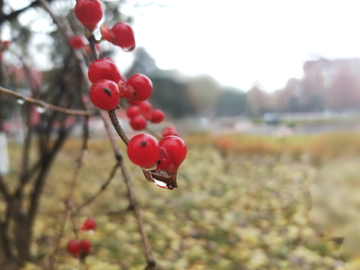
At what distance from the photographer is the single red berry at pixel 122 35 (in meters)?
0.48

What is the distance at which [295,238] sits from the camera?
234cm

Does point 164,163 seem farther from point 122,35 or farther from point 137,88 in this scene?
point 122,35

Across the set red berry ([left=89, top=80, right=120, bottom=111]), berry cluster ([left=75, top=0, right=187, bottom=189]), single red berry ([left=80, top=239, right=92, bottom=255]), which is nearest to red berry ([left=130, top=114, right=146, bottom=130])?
berry cluster ([left=75, top=0, right=187, bottom=189])

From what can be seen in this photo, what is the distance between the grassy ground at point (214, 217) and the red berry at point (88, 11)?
0.55 meters

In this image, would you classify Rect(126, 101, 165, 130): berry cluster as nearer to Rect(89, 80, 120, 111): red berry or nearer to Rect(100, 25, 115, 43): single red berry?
Rect(100, 25, 115, 43): single red berry

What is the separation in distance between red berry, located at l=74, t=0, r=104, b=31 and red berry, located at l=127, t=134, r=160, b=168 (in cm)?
23

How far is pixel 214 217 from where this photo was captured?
273 centimetres

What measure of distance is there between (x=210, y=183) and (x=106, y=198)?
139 centimetres

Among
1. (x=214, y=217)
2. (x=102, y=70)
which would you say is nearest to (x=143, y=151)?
(x=102, y=70)

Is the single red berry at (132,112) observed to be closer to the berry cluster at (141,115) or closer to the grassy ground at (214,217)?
the berry cluster at (141,115)

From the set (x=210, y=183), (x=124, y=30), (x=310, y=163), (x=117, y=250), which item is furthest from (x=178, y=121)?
(x=124, y=30)

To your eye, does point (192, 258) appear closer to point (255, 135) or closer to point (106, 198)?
point (106, 198)

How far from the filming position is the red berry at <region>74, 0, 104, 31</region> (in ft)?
1.46

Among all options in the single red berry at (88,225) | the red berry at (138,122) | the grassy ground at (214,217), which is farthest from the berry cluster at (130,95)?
the single red berry at (88,225)
